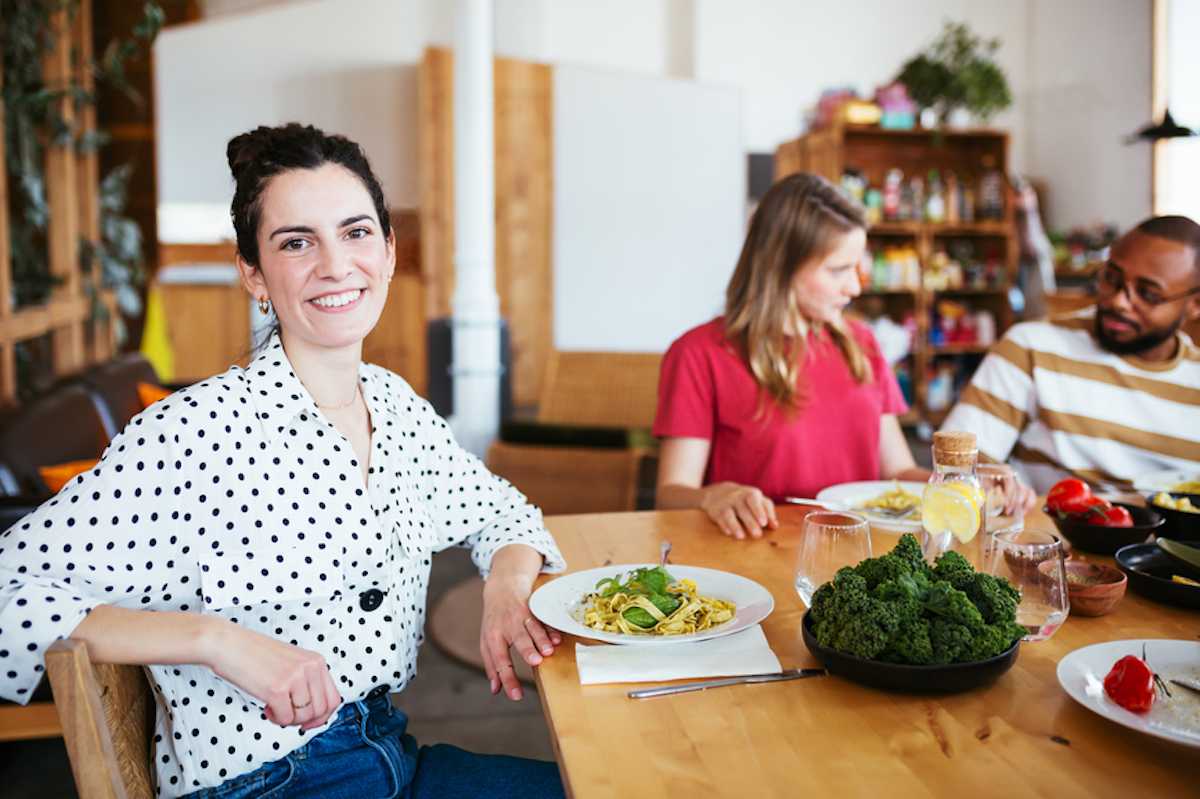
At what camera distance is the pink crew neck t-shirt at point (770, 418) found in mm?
2160

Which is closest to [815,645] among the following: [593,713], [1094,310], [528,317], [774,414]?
[593,713]

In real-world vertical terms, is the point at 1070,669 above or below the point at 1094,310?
below

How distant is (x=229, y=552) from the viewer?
1.17 metres

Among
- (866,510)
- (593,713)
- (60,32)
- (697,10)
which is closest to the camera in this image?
(593,713)

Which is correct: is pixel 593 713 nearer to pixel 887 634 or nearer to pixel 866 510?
pixel 887 634

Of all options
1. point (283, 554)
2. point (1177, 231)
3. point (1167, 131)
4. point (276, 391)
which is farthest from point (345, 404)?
point (1167, 131)

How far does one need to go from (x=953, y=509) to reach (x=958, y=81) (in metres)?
6.22

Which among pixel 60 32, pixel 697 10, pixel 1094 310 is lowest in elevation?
pixel 1094 310

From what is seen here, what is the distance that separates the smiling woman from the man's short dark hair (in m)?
1.54

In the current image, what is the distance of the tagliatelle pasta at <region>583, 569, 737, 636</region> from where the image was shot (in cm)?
119

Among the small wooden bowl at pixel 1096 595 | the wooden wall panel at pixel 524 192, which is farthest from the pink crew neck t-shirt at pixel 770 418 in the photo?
the wooden wall panel at pixel 524 192

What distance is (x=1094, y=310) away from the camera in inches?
93.5

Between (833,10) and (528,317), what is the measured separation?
4.05m

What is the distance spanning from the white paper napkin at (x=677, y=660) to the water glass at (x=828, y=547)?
91 mm
